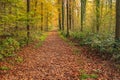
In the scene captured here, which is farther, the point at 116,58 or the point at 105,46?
the point at 105,46

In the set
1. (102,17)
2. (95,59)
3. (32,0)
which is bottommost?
(95,59)

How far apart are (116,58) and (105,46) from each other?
2359 millimetres

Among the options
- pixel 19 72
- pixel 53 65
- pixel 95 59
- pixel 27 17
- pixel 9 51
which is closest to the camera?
pixel 19 72

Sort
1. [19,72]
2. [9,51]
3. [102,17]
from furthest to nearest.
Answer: [102,17] → [9,51] → [19,72]

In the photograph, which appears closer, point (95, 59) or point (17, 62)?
point (17, 62)

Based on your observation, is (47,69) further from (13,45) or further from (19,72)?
(13,45)

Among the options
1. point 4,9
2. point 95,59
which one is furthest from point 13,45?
point 95,59

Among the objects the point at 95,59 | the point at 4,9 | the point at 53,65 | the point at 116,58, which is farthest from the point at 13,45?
the point at 116,58

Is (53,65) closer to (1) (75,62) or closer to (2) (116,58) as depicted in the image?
(1) (75,62)

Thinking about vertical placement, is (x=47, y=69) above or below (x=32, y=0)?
below

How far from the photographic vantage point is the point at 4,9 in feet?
40.4

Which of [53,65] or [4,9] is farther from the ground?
[4,9]

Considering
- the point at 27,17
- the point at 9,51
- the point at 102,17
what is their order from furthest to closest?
the point at 102,17
the point at 27,17
the point at 9,51

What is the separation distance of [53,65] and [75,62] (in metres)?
1.32
